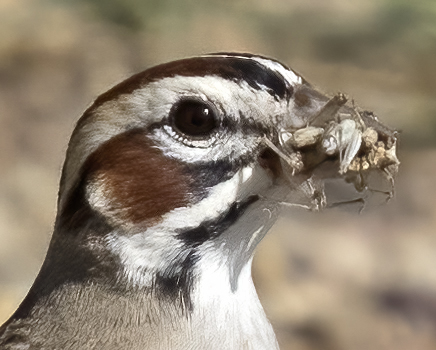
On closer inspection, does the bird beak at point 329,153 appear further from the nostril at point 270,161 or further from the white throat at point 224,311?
the white throat at point 224,311

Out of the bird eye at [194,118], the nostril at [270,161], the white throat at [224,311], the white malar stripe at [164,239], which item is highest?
the bird eye at [194,118]

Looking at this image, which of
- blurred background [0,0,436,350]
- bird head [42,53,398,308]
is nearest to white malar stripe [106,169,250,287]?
bird head [42,53,398,308]

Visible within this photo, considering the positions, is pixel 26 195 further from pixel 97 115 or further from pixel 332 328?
pixel 97 115

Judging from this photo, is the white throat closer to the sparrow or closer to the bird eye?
the sparrow

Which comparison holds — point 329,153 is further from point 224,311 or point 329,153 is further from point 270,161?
point 224,311

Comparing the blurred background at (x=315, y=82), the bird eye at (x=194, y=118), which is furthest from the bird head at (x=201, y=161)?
the blurred background at (x=315, y=82)

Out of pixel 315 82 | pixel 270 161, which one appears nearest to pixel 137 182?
pixel 270 161

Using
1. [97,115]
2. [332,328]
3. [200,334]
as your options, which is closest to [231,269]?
[200,334]
